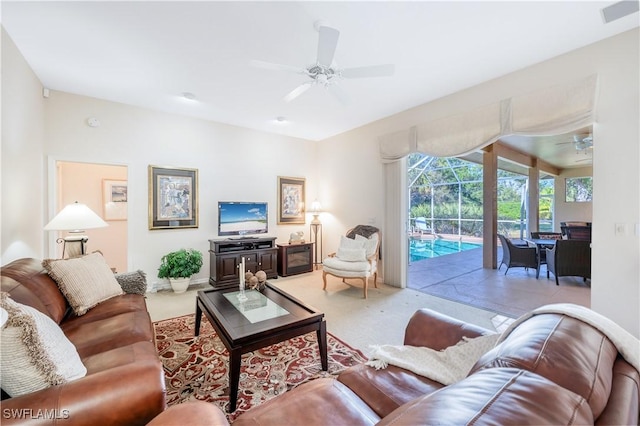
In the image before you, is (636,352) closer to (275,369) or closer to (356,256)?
(275,369)

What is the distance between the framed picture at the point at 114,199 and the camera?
15.9 feet

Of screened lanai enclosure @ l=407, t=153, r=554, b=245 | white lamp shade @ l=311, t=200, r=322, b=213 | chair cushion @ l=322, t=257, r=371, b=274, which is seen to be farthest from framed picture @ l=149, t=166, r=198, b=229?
screened lanai enclosure @ l=407, t=153, r=554, b=245

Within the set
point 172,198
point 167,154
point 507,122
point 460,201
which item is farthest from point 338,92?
point 460,201

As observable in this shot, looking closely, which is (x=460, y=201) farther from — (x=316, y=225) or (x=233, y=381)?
(x=233, y=381)

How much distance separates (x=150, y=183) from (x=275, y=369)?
138 inches

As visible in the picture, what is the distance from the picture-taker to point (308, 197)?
19.5 feet

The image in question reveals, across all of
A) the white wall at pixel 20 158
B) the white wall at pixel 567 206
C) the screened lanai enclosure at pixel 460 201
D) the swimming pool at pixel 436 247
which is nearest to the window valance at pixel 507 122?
the screened lanai enclosure at pixel 460 201

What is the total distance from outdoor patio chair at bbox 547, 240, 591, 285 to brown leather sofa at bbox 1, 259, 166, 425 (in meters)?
5.52

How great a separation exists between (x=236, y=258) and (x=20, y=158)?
273 centimetres

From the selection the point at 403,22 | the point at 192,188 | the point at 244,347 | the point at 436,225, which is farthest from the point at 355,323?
the point at 436,225

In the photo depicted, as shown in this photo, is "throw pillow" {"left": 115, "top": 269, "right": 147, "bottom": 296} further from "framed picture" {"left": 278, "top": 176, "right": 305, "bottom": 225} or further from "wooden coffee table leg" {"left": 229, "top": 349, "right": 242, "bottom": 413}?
"framed picture" {"left": 278, "top": 176, "right": 305, "bottom": 225}

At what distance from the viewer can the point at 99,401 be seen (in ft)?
3.29

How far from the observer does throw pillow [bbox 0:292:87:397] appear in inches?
38.8

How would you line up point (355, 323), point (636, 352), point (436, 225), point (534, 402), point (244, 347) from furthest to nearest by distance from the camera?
1. point (436, 225)
2. point (355, 323)
3. point (244, 347)
4. point (636, 352)
5. point (534, 402)
